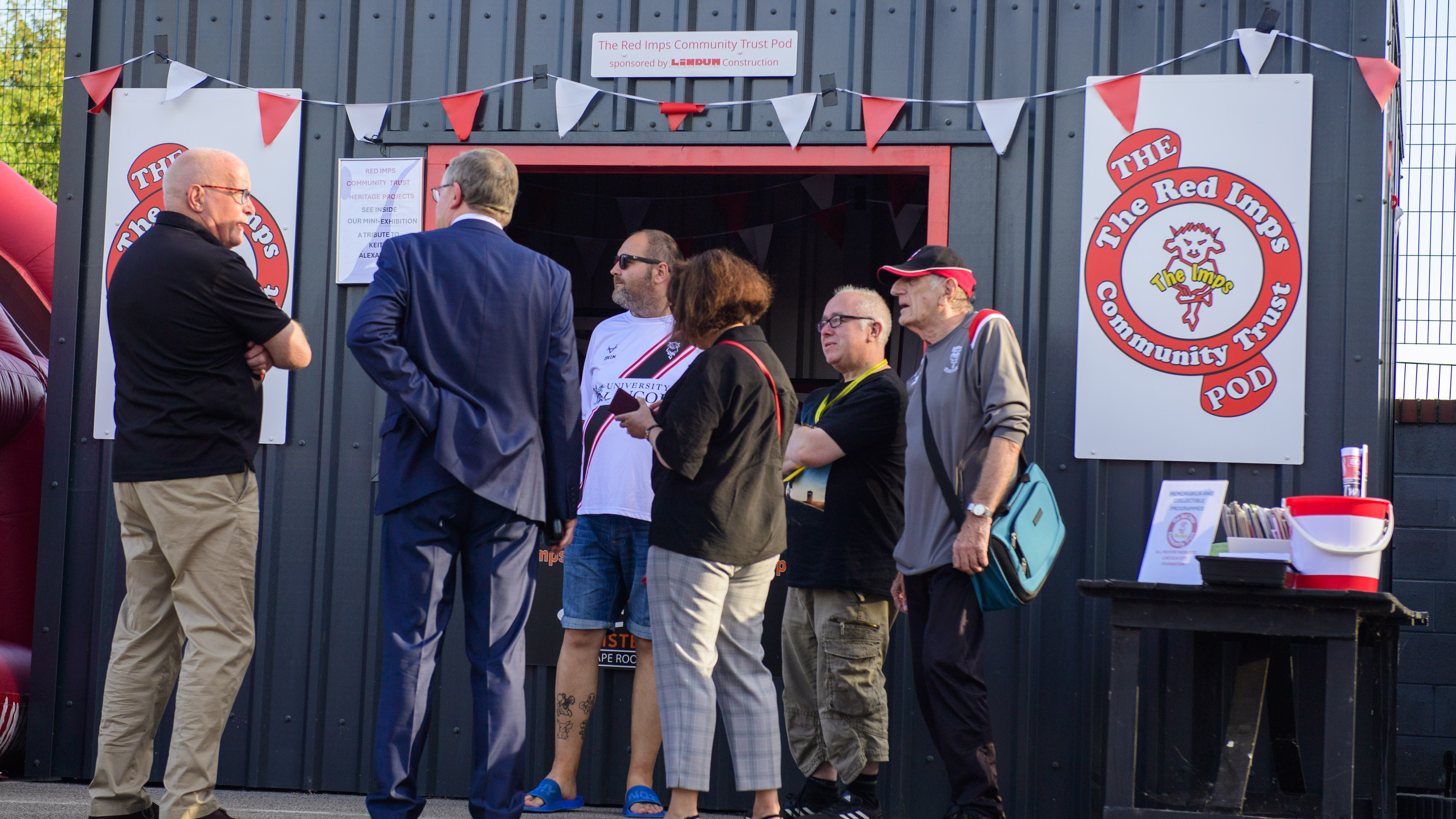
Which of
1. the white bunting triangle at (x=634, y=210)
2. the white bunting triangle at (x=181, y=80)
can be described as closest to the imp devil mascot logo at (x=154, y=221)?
the white bunting triangle at (x=181, y=80)

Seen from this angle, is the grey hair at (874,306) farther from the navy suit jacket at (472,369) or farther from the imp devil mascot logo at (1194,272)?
the navy suit jacket at (472,369)

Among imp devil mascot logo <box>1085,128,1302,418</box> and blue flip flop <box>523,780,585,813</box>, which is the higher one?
imp devil mascot logo <box>1085,128,1302,418</box>

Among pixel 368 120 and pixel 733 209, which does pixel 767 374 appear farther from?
pixel 733 209

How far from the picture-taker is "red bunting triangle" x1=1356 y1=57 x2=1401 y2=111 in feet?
14.3

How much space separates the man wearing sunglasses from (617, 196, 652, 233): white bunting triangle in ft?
10.6

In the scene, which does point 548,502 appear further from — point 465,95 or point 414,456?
point 465,95

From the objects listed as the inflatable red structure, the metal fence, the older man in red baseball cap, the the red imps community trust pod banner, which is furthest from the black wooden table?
the inflatable red structure

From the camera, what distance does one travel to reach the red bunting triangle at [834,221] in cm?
781

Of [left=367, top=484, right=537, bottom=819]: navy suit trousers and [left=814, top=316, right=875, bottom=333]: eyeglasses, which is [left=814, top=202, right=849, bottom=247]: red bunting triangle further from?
[left=367, top=484, right=537, bottom=819]: navy suit trousers

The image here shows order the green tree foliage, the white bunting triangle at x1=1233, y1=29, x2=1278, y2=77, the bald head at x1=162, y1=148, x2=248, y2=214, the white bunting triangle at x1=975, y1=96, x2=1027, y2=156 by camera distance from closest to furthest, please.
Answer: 1. the bald head at x1=162, y1=148, x2=248, y2=214
2. the white bunting triangle at x1=1233, y1=29, x2=1278, y2=77
3. the white bunting triangle at x1=975, y1=96, x2=1027, y2=156
4. the green tree foliage

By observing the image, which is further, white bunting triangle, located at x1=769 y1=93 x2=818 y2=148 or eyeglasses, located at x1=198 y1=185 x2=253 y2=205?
white bunting triangle, located at x1=769 y1=93 x2=818 y2=148

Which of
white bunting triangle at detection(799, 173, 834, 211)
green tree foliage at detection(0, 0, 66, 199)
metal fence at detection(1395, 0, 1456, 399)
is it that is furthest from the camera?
green tree foliage at detection(0, 0, 66, 199)

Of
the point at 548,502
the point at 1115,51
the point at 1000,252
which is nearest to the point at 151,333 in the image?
the point at 548,502

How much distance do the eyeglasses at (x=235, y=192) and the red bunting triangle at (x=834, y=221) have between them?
174 inches
